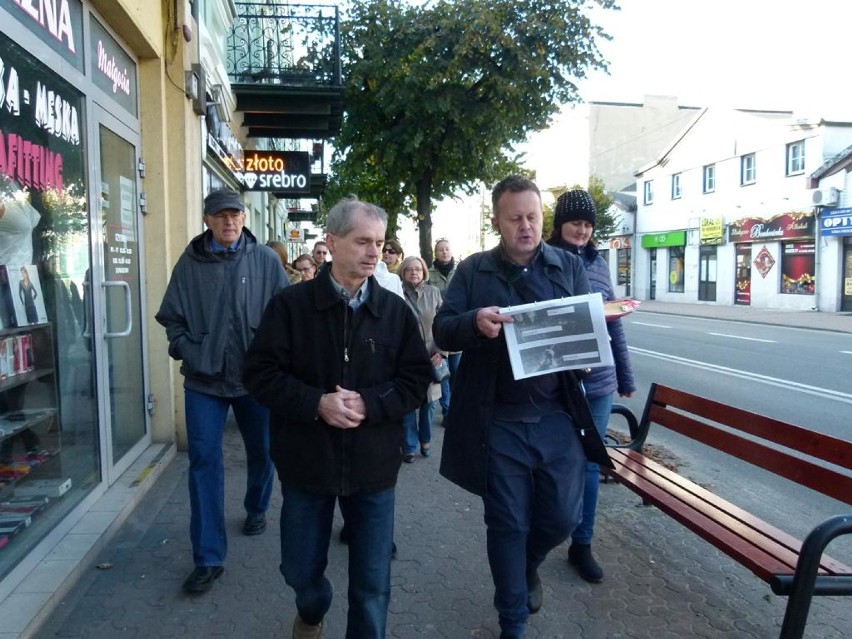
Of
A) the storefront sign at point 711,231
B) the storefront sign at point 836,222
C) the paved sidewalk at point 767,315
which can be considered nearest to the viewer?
the paved sidewalk at point 767,315

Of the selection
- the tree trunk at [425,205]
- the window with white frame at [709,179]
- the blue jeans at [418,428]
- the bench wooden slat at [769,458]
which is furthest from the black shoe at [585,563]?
the window with white frame at [709,179]

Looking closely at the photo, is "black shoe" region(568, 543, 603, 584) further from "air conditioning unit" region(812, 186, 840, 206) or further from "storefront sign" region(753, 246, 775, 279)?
"storefront sign" region(753, 246, 775, 279)

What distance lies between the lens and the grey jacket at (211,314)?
3636 millimetres

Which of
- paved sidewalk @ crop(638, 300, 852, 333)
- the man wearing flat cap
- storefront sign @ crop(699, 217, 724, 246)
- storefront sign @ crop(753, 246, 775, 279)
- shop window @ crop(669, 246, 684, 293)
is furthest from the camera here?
shop window @ crop(669, 246, 684, 293)

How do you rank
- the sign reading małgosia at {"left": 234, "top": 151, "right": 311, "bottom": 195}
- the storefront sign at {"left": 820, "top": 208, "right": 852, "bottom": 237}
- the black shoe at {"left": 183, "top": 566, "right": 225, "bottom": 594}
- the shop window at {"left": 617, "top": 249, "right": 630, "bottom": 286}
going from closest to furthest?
the black shoe at {"left": 183, "top": 566, "right": 225, "bottom": 594} < the sign reading małgosia at {"left": 234, "top": 151, "right": 311, "bottom": 195} < the storefront sign at {"left": 820, "top": 208, "right": 852, "bottom": 237} < the shop window at {"left": 617, "top": 249, "right": 630, "bottom": 286}

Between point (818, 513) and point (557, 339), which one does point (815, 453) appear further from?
point (818, 513)

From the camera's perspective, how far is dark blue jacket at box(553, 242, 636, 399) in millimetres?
3682

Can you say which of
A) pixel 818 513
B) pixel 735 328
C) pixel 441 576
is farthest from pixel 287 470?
pixel 735 328

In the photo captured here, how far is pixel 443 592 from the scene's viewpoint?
11.7ft

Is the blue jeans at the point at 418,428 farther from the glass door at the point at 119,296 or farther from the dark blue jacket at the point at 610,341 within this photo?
the dark blue jacket at the point at 610,341

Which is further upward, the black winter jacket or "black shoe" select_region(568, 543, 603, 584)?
the black winter jacket

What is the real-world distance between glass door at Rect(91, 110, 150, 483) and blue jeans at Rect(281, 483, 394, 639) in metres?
2.49

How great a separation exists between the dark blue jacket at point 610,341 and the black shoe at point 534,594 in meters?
0.96

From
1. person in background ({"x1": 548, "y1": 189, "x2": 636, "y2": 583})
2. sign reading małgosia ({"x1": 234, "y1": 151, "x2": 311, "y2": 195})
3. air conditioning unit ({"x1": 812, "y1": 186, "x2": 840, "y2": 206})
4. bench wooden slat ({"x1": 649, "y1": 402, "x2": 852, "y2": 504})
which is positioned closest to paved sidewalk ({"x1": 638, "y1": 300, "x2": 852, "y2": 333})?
air conditioning unit ({"x1": 812, "y1": 186, "x2": 840, "y2": 206})
